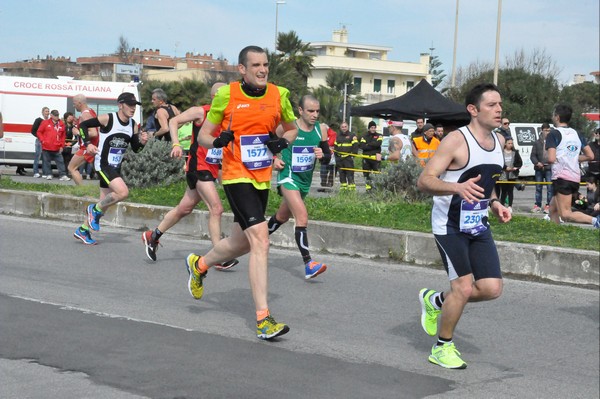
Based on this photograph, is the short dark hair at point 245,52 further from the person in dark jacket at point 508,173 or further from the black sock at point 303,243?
the person in dark jacket at point 508,173

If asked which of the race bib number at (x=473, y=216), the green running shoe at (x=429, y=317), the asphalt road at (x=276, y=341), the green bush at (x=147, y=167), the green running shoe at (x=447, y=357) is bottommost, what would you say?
the asphalt road at (x=276, y=341)

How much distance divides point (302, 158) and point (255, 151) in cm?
281

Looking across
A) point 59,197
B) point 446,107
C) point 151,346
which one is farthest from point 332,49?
→ point 151,346

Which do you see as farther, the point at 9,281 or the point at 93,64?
the point at 93,64

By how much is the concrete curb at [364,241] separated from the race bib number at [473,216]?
3741mm

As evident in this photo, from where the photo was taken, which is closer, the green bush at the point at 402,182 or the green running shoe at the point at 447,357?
the green running shoe at the point at 447,357

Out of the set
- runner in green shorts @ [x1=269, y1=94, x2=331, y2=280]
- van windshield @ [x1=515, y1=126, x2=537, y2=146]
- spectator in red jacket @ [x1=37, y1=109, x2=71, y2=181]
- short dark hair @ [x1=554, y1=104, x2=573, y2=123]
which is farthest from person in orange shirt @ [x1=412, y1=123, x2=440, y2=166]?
van windshield @ [x1=515, y1=126, x2=537, y2=146]

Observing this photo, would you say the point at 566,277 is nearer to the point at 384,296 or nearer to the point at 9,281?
the point at 384,296

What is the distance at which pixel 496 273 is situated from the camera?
6.48 m

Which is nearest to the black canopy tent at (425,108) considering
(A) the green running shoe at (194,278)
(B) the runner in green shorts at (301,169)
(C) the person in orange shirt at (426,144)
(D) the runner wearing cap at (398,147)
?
(D) the runner wearing cap at (398,147)

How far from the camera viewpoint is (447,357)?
6.50m

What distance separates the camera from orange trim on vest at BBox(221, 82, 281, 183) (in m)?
7.27

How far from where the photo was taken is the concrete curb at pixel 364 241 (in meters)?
9.92

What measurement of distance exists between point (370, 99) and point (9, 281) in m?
96.7
